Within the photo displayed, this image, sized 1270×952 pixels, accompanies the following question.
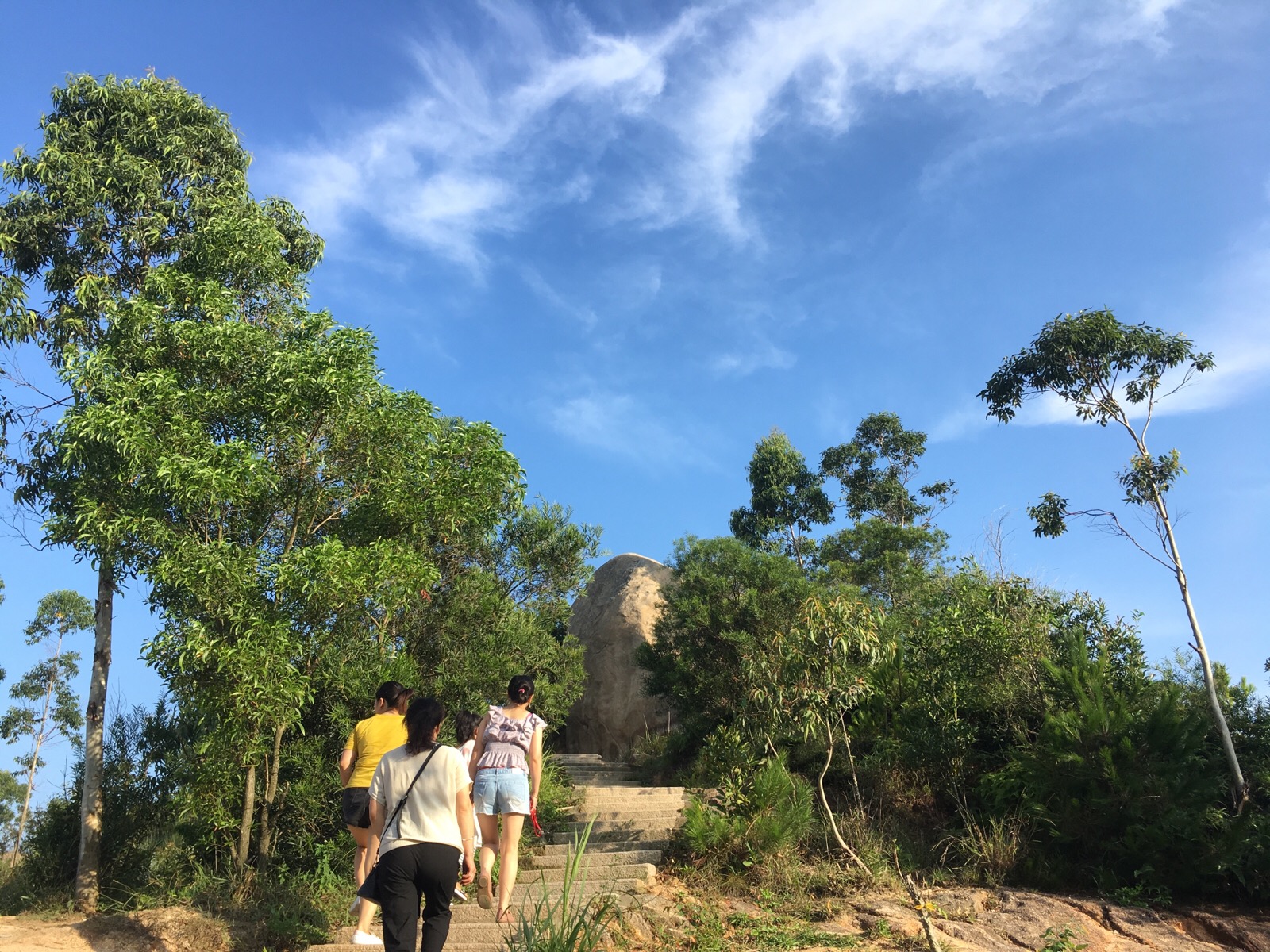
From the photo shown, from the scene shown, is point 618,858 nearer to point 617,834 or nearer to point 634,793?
point 617,834

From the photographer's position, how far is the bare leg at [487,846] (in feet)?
20.9

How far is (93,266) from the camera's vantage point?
13.0 meters

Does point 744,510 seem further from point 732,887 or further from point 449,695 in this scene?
point 732,887

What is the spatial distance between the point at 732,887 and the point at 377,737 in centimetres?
393

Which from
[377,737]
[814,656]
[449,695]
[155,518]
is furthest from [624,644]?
[377,737]

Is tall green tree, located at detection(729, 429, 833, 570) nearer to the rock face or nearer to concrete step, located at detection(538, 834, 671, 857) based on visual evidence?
the rock face

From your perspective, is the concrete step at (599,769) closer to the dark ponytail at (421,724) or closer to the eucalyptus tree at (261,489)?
the eucalyptus tree at (261,489)

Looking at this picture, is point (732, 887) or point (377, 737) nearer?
point (377, 737)

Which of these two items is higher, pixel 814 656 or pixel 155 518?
pixel 155 518

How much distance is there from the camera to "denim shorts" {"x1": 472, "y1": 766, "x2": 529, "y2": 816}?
620cm

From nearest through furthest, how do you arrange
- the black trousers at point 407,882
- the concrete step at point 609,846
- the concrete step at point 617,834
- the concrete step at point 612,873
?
the black trousers at point 407,882
the concrete step at point 612,873
the concrete step at point 609,846
the concrete step at point 617,834

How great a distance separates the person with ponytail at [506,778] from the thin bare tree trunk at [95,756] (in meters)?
6.58

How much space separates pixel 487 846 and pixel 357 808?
1002mm

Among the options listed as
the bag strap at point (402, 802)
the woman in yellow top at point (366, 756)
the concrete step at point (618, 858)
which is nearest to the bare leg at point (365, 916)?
the woman in yellow top at point (366, 756)
